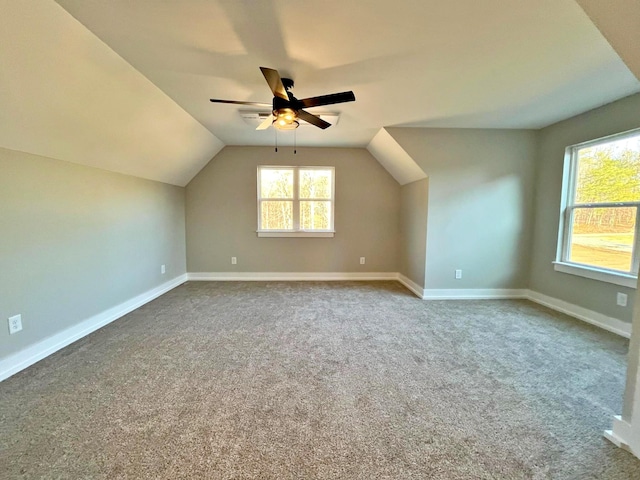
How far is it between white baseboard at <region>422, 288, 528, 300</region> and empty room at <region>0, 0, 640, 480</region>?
3 centimetres

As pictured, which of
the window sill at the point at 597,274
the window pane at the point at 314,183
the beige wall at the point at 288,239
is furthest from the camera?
the window pane at the point at 314,183

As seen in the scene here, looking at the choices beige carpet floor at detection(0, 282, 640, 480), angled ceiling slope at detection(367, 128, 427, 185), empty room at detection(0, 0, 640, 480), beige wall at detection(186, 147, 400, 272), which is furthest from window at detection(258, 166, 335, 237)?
beige carpet floor at detection(0, 282, 640, 480)

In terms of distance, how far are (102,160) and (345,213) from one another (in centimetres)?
351

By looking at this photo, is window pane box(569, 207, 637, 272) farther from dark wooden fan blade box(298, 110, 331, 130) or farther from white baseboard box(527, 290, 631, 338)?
dark wooden fan blade box(298, 110, 331, 130)

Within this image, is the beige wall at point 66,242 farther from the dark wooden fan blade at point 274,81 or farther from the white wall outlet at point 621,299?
the white wall outlet at point 621,299

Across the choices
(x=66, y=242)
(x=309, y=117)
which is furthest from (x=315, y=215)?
(x=66, y=242)

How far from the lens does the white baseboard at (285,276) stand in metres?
4.78

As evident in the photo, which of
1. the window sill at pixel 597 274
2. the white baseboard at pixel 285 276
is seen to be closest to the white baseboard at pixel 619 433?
the window sill at pixel 597 274

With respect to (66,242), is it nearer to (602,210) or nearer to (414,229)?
(414,229)

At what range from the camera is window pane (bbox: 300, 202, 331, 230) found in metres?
4.83

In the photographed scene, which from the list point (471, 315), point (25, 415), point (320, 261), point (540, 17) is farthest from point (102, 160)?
point (471, 315)

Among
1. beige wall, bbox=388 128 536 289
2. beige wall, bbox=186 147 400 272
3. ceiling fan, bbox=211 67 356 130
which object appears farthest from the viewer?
beige wall, bbox=186 147 400 272

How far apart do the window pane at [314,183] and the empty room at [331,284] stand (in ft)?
1.91

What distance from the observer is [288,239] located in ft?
15.8
